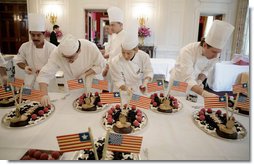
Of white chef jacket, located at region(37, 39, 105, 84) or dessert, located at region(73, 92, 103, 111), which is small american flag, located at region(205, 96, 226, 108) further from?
white chef jacket, located at region(37, 39, 105, 84)

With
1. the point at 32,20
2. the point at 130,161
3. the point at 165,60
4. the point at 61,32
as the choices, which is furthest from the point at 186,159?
the point at 165,60

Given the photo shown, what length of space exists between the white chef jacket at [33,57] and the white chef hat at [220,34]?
3.17ft

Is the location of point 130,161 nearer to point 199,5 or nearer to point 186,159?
point 186,159

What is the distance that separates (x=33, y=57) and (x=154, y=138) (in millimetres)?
980

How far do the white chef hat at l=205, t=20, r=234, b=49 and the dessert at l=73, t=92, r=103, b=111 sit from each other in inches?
26.0

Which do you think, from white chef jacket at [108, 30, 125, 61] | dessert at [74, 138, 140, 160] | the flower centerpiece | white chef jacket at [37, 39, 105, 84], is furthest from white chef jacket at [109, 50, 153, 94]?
the flower centerpiece

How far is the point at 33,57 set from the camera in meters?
1.22

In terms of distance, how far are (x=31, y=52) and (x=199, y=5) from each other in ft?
4.18

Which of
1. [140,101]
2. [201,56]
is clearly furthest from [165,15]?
[140,101]

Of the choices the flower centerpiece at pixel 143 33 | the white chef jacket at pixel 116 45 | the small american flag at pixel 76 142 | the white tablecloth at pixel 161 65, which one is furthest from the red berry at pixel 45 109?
the flower centerpiece at pixel 143 33

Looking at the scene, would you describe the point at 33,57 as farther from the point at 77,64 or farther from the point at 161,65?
the point at 161,65

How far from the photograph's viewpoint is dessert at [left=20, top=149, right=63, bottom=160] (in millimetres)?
532

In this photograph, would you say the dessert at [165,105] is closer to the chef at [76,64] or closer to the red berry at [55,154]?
the chef at [76,64]

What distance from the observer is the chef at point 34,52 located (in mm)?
1122
